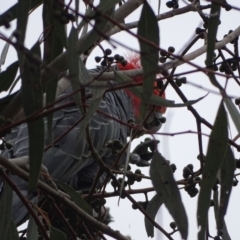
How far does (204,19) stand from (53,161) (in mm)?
1407

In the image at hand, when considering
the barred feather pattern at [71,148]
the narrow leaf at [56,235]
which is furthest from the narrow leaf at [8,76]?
the barred feather pattern at [71,148]

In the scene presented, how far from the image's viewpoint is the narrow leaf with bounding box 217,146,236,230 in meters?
1.17

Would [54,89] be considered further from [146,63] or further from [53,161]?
[53,161]

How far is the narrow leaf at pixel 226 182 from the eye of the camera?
1.17m

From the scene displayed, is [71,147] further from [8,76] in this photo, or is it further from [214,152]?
[214,152]

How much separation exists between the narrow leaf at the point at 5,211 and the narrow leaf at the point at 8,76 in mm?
238

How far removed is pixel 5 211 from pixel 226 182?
1.63 feet

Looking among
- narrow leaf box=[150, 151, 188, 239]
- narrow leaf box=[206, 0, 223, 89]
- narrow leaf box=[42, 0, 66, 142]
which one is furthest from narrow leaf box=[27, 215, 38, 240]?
narrow leaf box=[206, 0, 223, 89]

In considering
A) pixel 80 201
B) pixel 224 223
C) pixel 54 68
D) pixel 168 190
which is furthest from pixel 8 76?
pixel 224 223

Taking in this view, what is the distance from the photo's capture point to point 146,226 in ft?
4.89

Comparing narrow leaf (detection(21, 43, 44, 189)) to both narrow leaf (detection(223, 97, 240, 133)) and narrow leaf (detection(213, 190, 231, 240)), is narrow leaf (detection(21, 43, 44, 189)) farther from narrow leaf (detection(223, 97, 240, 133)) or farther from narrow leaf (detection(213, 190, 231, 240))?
narrow leaf (detection(213, 190, 231, 240))

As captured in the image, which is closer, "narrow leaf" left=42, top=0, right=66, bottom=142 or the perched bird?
"narrow leaf" left=42, top=0, right=66, bottom=142


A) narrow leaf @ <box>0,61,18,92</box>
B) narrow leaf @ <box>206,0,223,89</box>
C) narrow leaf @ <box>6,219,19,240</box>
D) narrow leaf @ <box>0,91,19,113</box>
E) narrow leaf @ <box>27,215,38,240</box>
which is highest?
narrow leaf @ <box>0,61,18,92</box>

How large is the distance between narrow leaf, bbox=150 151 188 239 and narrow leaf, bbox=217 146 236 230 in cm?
7
